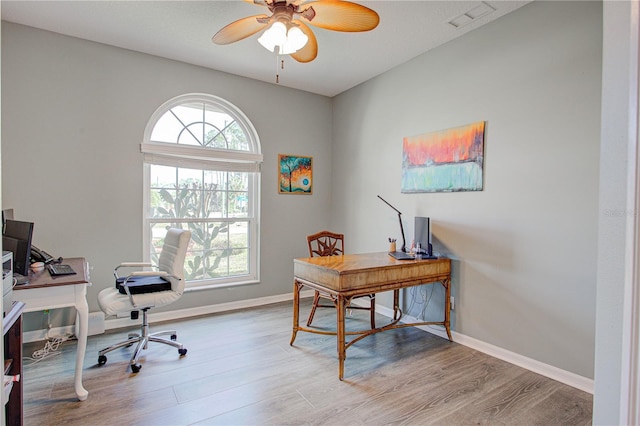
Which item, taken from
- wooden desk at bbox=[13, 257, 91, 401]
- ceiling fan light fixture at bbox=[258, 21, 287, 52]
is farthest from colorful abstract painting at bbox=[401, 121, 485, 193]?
wooden desk at bbox=[13, 257, 91, 401]

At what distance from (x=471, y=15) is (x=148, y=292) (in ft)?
11.2

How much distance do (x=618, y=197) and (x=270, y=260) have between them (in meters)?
3.66

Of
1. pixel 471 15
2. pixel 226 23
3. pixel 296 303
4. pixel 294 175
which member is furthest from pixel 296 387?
pixel 471 15

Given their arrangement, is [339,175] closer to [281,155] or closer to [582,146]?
[281,155]

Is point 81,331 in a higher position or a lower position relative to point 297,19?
lower

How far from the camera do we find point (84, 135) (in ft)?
10.2

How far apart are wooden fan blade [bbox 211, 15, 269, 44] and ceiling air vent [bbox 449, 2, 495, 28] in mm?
1617

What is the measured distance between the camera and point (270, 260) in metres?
4.19

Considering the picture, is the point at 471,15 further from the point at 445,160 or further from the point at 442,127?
the point at 445,160

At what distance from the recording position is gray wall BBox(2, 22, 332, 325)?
2.86m

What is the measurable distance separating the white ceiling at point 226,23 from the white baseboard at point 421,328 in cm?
268

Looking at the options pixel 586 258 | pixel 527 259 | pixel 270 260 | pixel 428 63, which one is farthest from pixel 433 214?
pixel 270 260

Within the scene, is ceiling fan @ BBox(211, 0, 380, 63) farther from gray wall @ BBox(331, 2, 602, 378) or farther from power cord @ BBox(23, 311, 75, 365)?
power cord @ BBox(23, 311, 75, 365)

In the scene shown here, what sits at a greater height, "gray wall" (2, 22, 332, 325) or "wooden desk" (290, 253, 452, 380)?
"gray wall" (2, 22, 332, 325)
